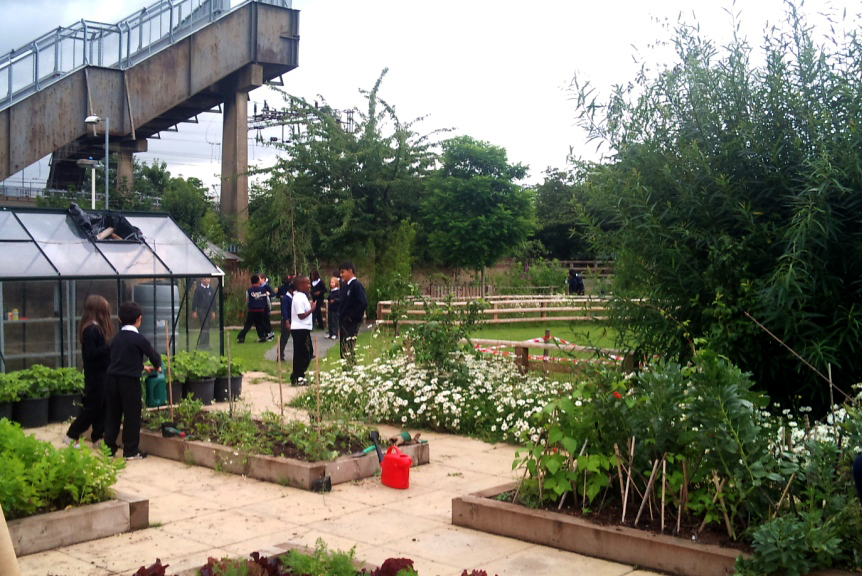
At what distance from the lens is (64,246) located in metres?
12.8

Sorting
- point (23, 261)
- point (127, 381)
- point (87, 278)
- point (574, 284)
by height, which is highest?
point (23, 261)

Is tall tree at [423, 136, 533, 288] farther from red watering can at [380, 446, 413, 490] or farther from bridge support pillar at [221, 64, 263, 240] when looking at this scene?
red watering can at [380, 446, 413, 490]

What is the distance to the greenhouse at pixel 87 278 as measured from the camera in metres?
11.9

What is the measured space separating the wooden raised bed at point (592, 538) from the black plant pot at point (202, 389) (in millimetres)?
6296

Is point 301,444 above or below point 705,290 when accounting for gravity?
below

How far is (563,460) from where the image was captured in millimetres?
6043

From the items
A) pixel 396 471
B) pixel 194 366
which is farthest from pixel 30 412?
pixel 396 471

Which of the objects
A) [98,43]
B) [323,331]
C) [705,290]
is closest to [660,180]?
[705,290]

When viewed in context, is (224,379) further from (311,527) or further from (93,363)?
(311,527)

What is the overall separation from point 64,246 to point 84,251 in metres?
0.29

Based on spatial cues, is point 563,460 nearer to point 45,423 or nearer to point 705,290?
point 705,290

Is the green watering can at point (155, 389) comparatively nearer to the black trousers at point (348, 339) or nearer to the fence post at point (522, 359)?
the black trousers at point (348, 339)

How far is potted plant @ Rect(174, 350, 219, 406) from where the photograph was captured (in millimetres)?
11568

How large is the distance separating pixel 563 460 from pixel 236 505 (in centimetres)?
274
